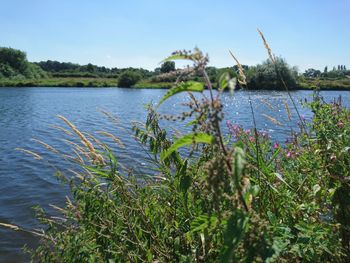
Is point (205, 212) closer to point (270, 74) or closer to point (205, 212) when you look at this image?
point (205, 212)

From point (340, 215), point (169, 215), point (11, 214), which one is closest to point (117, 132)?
point (11, 214)

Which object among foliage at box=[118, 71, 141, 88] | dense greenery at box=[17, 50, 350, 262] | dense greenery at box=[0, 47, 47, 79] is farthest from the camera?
dense greenery at box=[0, 47, 47, 79]

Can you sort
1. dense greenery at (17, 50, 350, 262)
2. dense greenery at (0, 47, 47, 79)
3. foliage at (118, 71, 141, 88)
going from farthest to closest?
dense greenery at (0, 47, 47, 79)
foliage at (118, 71, 141, 88)
dense greenery at (17, 50, 350, 262)

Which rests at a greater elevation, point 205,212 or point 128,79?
point 128,79

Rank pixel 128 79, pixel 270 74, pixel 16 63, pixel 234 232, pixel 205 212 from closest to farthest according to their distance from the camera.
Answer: pixel 234 232 < pixel 205 212 < pixel 270 74 < pixel 128 79 < pixel 16 63

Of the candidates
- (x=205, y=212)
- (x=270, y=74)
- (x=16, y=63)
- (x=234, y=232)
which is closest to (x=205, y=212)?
(x=205, y=212)

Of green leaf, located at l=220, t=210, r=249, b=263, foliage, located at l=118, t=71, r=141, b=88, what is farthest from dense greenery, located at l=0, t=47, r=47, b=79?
green leaf, located at l=220, t=210, r=249, b=263

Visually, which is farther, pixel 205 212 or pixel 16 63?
pixel 16 63

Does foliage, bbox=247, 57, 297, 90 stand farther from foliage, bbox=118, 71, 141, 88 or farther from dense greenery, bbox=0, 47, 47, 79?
dense greenery, bbox=0, 47, 47, 79

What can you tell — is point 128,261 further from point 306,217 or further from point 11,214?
point 11,214

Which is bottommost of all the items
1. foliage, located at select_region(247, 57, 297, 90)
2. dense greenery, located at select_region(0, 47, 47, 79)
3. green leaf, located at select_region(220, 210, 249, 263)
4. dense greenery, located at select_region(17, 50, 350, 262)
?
dense greenery, located at select_region(17, 50, 350, 262)

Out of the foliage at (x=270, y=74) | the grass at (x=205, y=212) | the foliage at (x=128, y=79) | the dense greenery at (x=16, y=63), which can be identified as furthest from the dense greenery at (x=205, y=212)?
the dense greenery at (x=16, y=63)

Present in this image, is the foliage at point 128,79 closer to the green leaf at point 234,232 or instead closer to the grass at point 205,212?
the grass at point 205,212

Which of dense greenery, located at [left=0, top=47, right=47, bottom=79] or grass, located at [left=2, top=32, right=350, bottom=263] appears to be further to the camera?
dense greenery, located at [left=0, top=47, right=47, bottom=79]
